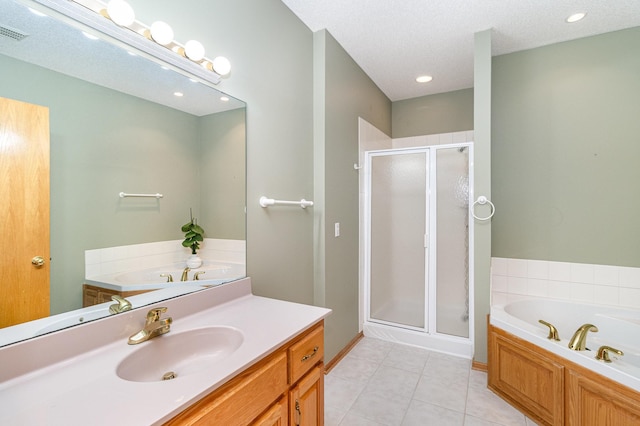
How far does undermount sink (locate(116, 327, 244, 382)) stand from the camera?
102cm

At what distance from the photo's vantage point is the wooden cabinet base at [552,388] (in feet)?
4.63

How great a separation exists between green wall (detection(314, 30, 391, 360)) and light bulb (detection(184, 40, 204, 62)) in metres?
1.09

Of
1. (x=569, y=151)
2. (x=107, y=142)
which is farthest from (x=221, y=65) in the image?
(x=569, y=151)

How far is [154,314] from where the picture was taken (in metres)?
1.14

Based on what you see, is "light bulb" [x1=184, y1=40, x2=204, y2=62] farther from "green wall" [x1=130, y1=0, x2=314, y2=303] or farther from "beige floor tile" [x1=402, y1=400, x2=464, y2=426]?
"beige floor tile" [x1=402, y1=400, x2=464, y2=426]

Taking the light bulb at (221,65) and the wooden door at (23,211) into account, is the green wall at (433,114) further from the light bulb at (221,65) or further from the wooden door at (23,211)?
the wooden door at (23,211)

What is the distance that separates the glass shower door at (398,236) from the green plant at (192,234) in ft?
6.46

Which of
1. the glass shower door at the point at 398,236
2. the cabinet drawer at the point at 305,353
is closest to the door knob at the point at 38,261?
the cabinet drawer at the point at 305,353

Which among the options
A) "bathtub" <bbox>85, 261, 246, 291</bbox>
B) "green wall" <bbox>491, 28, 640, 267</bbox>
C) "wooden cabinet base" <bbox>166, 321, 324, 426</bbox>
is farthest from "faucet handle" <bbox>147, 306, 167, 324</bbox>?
"green wall" <bbox>491, 28, 640, 267</bbox>

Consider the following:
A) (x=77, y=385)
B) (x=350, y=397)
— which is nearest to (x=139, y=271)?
(x=77, y=385)

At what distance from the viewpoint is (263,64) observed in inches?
72.6

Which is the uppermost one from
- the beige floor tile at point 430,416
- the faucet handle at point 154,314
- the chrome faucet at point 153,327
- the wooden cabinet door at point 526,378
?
the faucet handle at point 154,314

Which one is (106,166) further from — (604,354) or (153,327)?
(604,354)

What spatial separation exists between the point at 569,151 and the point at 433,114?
1.52 metres
